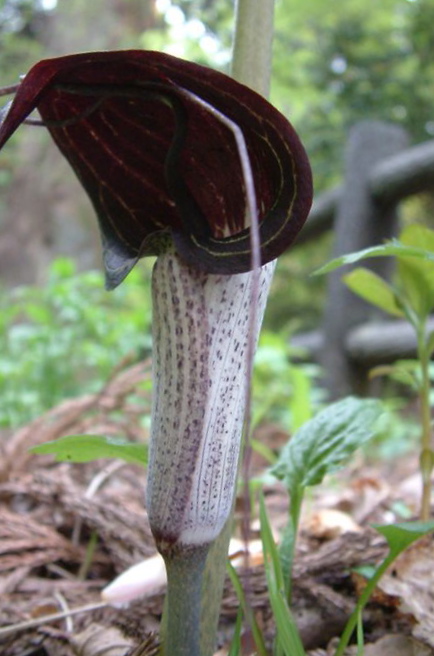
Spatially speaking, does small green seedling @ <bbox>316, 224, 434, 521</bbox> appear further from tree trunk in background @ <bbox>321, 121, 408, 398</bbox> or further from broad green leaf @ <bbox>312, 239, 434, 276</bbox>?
tree trunk in background @ <bbox>321, 121, 408, 398</bbox>

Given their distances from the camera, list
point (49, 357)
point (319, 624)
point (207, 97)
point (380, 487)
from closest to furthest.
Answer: point (207, 97) → point (319, 624) → point (380, 487) → point (49, 357)

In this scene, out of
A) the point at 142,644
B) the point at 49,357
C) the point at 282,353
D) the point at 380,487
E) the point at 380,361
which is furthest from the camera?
the point at 380,361

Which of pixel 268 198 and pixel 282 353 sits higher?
pixel 282 353

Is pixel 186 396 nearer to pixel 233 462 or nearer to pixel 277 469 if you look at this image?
pixel 233 462

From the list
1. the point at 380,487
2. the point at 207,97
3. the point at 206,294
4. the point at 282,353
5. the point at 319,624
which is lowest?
the point at 319,624

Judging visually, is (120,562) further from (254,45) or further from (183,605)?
(254,45)

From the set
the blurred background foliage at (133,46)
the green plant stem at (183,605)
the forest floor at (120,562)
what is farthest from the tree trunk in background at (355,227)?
the green plant stem at (183,605)

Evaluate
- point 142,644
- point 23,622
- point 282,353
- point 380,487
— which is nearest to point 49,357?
point 282,353

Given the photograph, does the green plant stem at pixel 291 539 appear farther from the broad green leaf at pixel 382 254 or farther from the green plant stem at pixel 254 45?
the green plant stem at pixel 254 45
